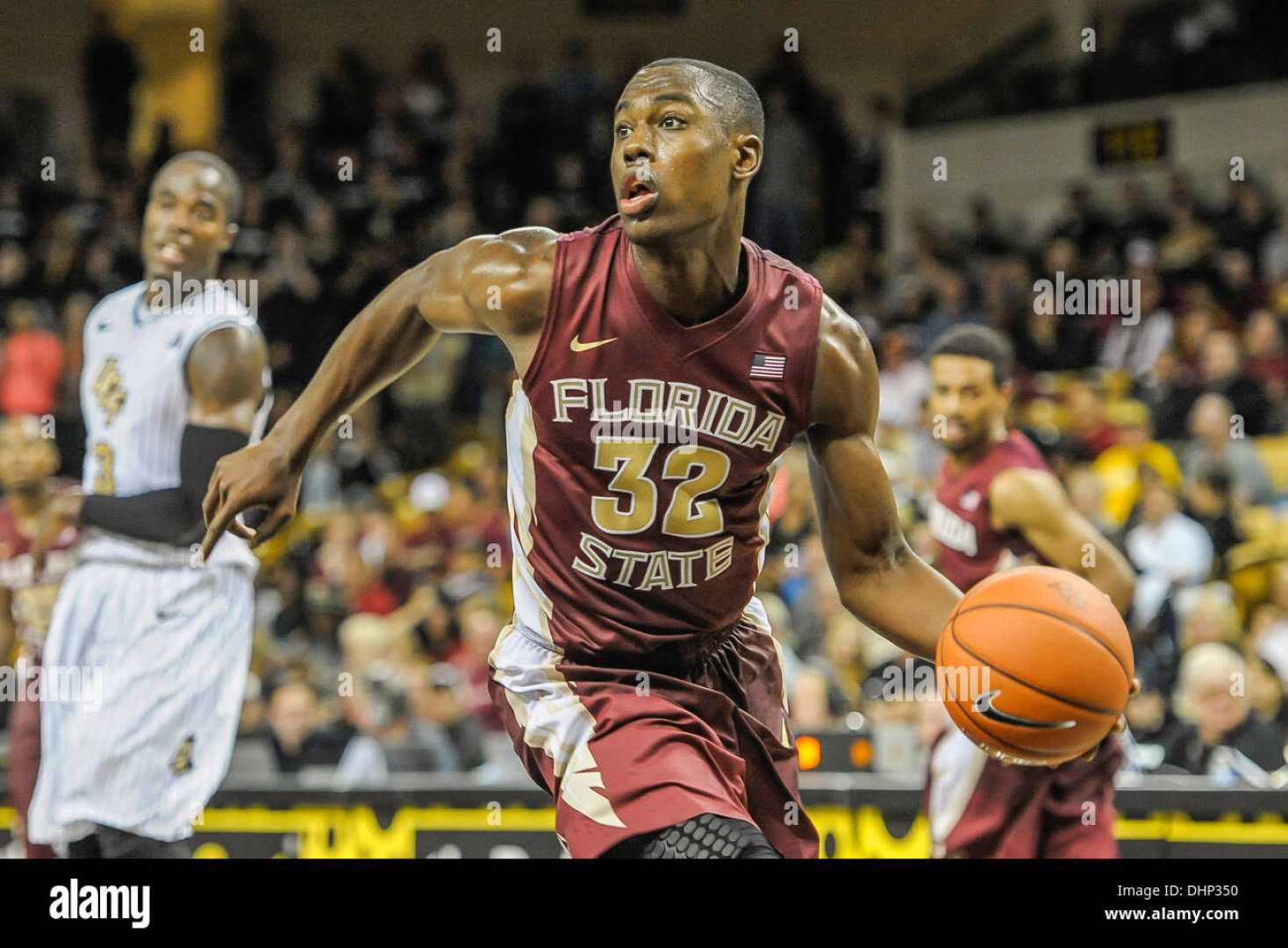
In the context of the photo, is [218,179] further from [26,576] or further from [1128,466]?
[1128,466]

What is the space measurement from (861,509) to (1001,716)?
0.57 m

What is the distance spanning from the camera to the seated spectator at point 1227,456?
32.1ft

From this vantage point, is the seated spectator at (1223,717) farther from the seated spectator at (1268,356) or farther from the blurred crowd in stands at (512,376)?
the seated spectator at (1268,356)

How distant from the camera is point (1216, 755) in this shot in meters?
7.13

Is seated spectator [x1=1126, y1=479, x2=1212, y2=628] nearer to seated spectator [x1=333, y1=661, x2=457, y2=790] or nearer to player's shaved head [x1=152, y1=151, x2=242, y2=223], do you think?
seated spectator [x1=333, y1=661, x2=457, y2=790]

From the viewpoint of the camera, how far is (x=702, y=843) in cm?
362

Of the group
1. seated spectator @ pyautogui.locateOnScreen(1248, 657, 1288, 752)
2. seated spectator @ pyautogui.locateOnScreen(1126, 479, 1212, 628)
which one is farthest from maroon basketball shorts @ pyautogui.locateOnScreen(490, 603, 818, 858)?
seated spectator @ pyautogui.locateOnScreen(1126, 479, 1212, 628)

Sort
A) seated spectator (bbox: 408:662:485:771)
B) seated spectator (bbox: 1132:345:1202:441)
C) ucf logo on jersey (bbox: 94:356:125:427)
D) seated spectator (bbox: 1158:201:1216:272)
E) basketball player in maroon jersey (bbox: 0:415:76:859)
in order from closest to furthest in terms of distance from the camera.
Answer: ucf logo on jersey (bbox: 94:356:125:427) → basketball player in maroon jersey (bbox: 0:415:76:859) → seated spectator (bbox: 408:662:485:771) → seated spectator (bbox: 1132:345:1202:441) → seated spectator (bbox: 1158:201:1216:272)

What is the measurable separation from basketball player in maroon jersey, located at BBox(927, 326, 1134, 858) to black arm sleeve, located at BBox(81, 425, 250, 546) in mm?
2442

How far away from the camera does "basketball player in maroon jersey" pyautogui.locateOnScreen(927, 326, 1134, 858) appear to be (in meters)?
5.84

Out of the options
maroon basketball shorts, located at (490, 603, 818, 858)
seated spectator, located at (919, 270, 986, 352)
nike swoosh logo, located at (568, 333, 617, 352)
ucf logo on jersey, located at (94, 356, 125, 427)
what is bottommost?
maroon basketball shorts, located at (490, 603, 818, 858)

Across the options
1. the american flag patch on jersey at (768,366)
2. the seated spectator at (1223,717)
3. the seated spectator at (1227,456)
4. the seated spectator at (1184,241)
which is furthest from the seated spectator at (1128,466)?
the american flag patch on jersey at (768,366)

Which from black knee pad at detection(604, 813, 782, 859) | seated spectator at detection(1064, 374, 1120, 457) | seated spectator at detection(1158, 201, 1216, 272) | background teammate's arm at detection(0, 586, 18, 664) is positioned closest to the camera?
black knee pad at detection(604, 813, 782, 859)
